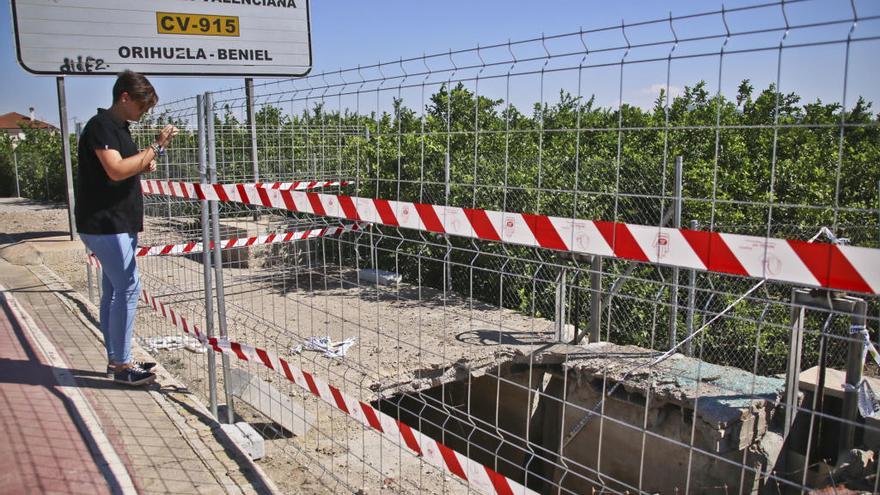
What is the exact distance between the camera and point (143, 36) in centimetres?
741

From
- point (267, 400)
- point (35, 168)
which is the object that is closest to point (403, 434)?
point (267, 400)

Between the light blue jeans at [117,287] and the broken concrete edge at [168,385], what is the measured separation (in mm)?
435

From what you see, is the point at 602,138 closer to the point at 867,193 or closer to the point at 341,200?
the point at 867,193

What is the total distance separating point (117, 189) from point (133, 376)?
1450 mm

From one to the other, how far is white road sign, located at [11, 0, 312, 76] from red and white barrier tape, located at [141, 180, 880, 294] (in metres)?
4.88

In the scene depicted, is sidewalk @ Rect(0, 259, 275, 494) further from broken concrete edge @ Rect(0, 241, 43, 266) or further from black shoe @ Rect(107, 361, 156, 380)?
broken concrete edge @ Rect(0, 241, 43, 266)

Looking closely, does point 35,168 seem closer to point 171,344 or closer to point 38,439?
point 171,344

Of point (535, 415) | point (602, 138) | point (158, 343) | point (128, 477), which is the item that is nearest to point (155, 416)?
point (128, 477)

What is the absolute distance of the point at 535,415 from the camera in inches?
263

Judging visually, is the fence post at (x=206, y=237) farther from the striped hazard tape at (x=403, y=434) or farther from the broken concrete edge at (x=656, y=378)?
the broken concrete edge at (x=656, y=378)

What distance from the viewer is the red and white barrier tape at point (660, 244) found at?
1.86m

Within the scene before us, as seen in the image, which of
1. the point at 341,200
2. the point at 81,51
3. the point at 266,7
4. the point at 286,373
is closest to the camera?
the point at 341,200

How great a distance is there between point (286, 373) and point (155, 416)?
4.22ft

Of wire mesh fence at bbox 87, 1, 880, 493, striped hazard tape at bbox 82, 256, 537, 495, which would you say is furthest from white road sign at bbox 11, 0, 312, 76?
striped hazard tape at bbox 82, 256, 537, 495
